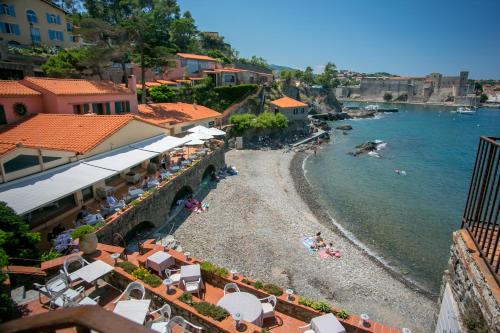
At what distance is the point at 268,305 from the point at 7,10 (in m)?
45.1

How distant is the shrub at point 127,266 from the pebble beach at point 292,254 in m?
6.80

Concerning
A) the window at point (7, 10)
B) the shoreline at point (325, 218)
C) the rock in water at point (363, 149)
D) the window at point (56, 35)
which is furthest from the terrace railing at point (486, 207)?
the window at point (56, 35)

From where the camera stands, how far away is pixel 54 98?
21.4m

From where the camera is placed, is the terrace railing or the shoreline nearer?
the terrace railing

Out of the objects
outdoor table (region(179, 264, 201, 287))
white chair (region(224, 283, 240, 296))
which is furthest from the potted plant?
white chair (region(224, 283, 240, 296))

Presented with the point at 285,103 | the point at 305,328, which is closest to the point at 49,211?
the point at 305,328

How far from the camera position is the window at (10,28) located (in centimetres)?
3475

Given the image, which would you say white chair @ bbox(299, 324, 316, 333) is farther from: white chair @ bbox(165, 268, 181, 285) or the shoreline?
the shoreline

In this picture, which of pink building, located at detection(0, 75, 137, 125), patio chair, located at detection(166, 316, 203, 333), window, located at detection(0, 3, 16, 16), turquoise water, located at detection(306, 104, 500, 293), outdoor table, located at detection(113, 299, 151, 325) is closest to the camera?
patio chair, located at detection(166, 316, 203, 333)

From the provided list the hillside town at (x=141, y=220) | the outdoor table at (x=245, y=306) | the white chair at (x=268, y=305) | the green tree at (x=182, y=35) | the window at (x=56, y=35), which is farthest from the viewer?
the green tree at (x=182, y=35)

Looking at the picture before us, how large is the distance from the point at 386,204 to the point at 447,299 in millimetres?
22459

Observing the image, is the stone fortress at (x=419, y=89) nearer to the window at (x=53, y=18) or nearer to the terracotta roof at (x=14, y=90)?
the window at (x=53, y=18)

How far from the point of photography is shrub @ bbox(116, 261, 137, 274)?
10.1 meters

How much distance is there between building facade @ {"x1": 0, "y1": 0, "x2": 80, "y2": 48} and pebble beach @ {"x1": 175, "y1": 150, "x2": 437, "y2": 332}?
98.3ft
